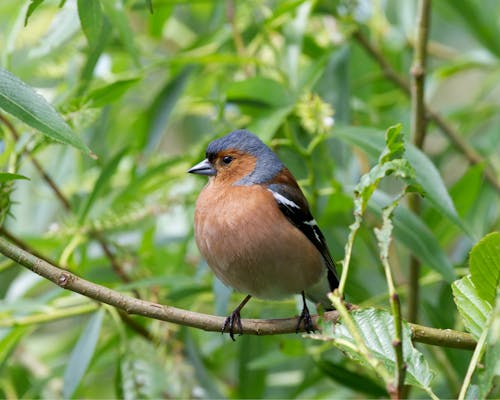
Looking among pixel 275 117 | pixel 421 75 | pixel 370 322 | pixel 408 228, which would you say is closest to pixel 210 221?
pixel 275 117

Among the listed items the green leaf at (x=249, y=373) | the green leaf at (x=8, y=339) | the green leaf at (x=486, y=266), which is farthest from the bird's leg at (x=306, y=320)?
the green leaf at (x=8, y=339)

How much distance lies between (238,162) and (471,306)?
6.33ft

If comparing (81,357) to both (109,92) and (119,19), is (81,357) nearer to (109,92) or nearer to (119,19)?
(109,92)

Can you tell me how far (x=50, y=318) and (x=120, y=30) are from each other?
1326 millimetres

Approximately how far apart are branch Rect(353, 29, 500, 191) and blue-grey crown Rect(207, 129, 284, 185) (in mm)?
788

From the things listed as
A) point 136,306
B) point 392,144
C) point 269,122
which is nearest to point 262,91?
point 269,122

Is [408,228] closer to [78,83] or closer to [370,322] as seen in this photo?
[370,322]

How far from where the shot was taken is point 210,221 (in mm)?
3391

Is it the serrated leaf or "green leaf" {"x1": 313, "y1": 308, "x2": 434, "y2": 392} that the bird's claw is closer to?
"green leaf" {"x1": 313, "y1": 308, "x2": 434, "y2": 392}

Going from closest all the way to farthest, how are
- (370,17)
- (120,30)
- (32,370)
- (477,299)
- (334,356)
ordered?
(477,299) < (120,30) < (334,356) < (370,17) < (32,370)

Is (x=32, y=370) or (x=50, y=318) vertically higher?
(x=50, y=318)

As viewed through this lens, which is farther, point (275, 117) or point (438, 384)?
point (438, 384)

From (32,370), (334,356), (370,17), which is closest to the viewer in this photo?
(334,356)

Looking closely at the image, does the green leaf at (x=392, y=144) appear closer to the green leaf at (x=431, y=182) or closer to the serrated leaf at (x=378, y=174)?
the serrated leaf at (x=378, y=174)
